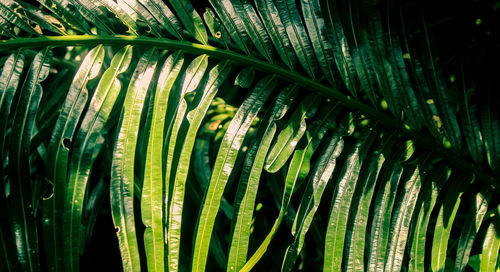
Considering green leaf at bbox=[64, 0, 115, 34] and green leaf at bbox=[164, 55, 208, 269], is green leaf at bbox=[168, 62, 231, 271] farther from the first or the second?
green leaf at bbox=[64, 0, 115, 34]

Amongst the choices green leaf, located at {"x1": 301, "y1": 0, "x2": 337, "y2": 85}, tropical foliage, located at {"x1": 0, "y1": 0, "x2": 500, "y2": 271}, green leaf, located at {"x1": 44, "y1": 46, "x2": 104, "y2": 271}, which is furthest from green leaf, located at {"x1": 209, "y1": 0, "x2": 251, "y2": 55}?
green leaf, located at {"x1": 44, "y1": 46, "x2": 104, "y2": 271}

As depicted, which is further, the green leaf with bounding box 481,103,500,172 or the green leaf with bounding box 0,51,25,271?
the green leaf with bounding box 481,103,500,172

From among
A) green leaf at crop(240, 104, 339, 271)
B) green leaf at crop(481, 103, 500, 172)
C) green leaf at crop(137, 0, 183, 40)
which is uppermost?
green leaf at crop(137, 0, 183, 40)

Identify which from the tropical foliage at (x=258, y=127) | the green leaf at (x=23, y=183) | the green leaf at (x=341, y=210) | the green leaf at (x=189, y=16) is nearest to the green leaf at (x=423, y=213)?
the tropical foliage at (x=258, y=127)

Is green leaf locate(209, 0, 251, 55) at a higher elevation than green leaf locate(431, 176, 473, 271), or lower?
higher

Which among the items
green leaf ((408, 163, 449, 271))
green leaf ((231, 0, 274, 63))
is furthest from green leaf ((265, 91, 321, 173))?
green leaf ((408, 163, 449, 271))

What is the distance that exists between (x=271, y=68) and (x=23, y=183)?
0.43 meters

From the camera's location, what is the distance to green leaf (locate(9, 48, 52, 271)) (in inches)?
20.0

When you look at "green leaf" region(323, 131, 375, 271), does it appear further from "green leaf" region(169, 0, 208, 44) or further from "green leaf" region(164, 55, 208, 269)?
"green leaf" region(169, 0, 208, 44)

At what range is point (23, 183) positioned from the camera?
52 cm

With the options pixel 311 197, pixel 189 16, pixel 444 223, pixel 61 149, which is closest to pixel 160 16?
pixel 189 16

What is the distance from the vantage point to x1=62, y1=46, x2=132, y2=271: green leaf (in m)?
0.50

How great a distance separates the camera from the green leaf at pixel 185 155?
0.50 meters

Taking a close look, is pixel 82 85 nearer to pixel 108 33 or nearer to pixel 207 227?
pixel 108 33
